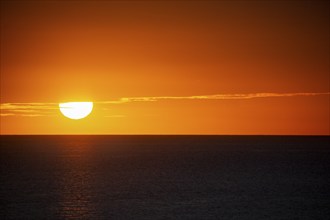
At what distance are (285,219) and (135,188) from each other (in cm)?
2808

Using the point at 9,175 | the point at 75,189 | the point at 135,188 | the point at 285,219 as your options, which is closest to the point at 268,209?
the point at 285,219

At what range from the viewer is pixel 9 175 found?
92.5m

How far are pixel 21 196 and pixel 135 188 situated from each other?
54.5 feet

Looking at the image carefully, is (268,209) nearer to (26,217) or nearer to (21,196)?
(26,217)

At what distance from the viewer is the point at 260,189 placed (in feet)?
235

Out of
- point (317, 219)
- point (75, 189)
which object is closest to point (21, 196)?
point (75, 189)

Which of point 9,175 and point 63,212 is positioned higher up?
point 9,175

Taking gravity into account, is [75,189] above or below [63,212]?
above

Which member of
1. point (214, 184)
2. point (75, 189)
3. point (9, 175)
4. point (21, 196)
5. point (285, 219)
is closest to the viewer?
point (285, 219)

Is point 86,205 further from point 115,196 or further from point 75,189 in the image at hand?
point 75,189

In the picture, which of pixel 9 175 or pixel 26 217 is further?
pixel 9 175

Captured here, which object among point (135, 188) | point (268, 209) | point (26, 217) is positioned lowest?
point (26, 217)

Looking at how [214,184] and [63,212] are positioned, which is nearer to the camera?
[63,212]

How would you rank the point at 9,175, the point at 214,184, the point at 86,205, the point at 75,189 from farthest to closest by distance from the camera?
the point at 9,175 → the point at 214,184 → the point at 75,189 → the point at 86,205
